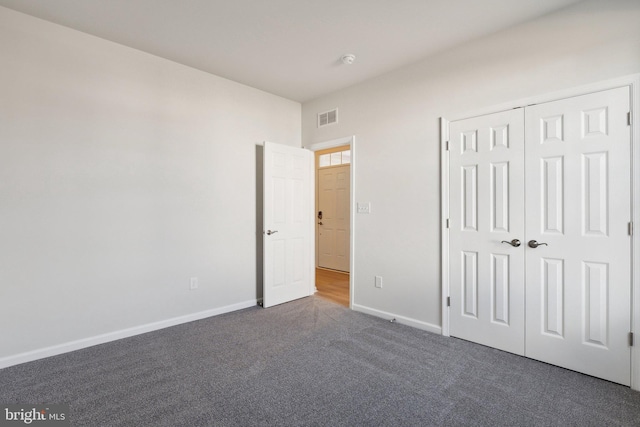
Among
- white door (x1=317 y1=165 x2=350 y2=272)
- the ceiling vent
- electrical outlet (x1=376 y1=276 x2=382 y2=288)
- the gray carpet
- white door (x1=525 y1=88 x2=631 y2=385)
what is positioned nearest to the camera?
the gray carpet

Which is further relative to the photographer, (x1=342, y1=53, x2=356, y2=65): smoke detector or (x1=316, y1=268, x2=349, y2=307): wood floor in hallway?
(x1=316, y1=268, x2=349, y2=307): wood floor in hallway

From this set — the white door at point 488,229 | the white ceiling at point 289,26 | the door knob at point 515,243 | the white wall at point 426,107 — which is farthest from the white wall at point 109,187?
the door knob at point 515,243

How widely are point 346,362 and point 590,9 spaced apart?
3222 millimetres

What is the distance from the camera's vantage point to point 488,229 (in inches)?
106

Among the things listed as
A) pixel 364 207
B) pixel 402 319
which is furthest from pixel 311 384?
pixel 364 207

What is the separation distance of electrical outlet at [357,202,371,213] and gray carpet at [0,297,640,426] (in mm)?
1403

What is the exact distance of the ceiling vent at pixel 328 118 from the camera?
157 inches

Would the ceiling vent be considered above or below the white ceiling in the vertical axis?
below

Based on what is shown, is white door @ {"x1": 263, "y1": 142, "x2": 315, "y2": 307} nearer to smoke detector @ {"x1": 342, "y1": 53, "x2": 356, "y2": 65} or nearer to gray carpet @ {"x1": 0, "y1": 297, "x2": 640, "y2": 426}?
gray carpet @ {"x1": 0, "y1": 297, "x2": 640, "y2": 426}

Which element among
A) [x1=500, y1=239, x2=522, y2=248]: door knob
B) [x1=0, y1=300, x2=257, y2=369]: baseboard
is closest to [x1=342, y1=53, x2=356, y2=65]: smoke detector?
[x1=500, y1=239, x2=522, y2=248]: door knob

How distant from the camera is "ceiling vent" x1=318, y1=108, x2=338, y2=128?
399 centimetres

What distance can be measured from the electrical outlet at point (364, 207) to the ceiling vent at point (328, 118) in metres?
1.18

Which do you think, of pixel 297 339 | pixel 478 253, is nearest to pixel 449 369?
pixel 478 253

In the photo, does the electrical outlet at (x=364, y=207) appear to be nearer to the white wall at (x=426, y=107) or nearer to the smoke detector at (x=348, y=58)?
the white wall at (x=426, y=107)
